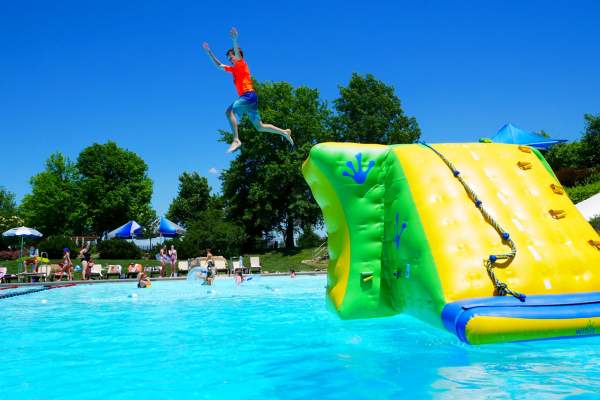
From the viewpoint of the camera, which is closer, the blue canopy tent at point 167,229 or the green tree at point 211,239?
the blue canopy tent at point 167,229

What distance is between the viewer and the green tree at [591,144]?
127ft

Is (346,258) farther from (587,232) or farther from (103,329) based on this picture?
(103,329)

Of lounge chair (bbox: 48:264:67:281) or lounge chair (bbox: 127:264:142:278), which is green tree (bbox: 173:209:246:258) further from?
lounge chair (bbox: 48:264:67:281)

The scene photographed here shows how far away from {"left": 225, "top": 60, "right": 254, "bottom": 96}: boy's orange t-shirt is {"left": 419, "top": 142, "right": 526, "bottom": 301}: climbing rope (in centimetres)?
374

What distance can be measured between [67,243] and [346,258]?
27335 millimetres

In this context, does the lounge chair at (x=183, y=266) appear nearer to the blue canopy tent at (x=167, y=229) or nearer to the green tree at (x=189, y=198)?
the blue canopy tent at (x=167, y=229)

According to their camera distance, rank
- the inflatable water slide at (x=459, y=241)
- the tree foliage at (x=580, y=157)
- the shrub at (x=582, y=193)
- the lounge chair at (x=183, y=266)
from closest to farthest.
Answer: the inflatable water slide at (x=459, y=241) → the lounge chair at (x=183, y=266) → the shrub at (x=582, y=193) → the tree foliage at (x=580, y=157)

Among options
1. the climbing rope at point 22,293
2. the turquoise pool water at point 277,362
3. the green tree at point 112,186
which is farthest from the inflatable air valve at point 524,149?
the green tree at point 112,186

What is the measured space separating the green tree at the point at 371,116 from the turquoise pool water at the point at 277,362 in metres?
32.0

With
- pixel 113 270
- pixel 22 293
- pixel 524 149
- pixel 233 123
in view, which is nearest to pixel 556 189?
pixel 524 149

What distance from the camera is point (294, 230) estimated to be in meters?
39.8

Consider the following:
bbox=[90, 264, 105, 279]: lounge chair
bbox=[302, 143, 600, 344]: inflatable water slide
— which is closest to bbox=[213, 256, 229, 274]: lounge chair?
bbox=[90, 264, 105, 279]: lounge chair

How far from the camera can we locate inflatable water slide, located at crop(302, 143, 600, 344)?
521 cm

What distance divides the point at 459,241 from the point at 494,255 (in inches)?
16.8
